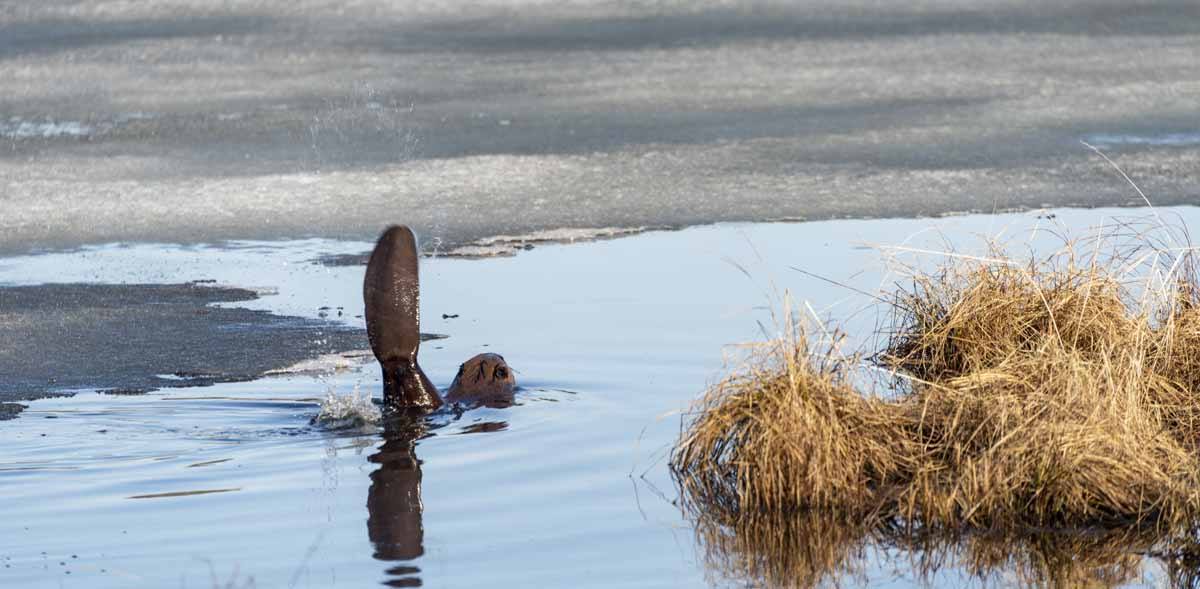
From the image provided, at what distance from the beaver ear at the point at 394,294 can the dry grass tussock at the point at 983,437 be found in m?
1.28

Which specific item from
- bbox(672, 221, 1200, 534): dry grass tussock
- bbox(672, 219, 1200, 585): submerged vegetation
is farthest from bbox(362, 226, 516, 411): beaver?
bbox(672, 219, 1200, 585): submerged vegetation

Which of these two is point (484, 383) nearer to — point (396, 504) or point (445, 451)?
point (445, 451)

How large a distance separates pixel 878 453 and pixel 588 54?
12723mm

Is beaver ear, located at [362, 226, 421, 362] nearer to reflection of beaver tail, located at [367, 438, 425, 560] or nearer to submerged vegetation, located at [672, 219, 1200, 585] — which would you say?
reflection of beaver tail, located at [367, 438, 425, 560]

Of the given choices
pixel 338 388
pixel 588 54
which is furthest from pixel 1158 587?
pixel 588 54

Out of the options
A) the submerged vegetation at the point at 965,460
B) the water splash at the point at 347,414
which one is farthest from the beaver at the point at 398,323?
the submerged vegetation at the point at 965,460

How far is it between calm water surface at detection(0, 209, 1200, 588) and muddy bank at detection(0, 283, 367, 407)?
22 cm

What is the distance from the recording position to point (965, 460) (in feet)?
18.6

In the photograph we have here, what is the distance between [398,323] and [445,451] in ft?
2.33

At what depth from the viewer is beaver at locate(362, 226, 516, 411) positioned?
705cm

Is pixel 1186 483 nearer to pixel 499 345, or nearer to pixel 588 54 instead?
pixel 499 345

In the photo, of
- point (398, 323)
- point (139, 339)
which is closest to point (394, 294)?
point (398, 323)

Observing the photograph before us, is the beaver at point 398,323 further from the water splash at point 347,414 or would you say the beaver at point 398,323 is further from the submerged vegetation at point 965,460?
the submerged vegetation at point 965,460

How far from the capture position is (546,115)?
598 inches
